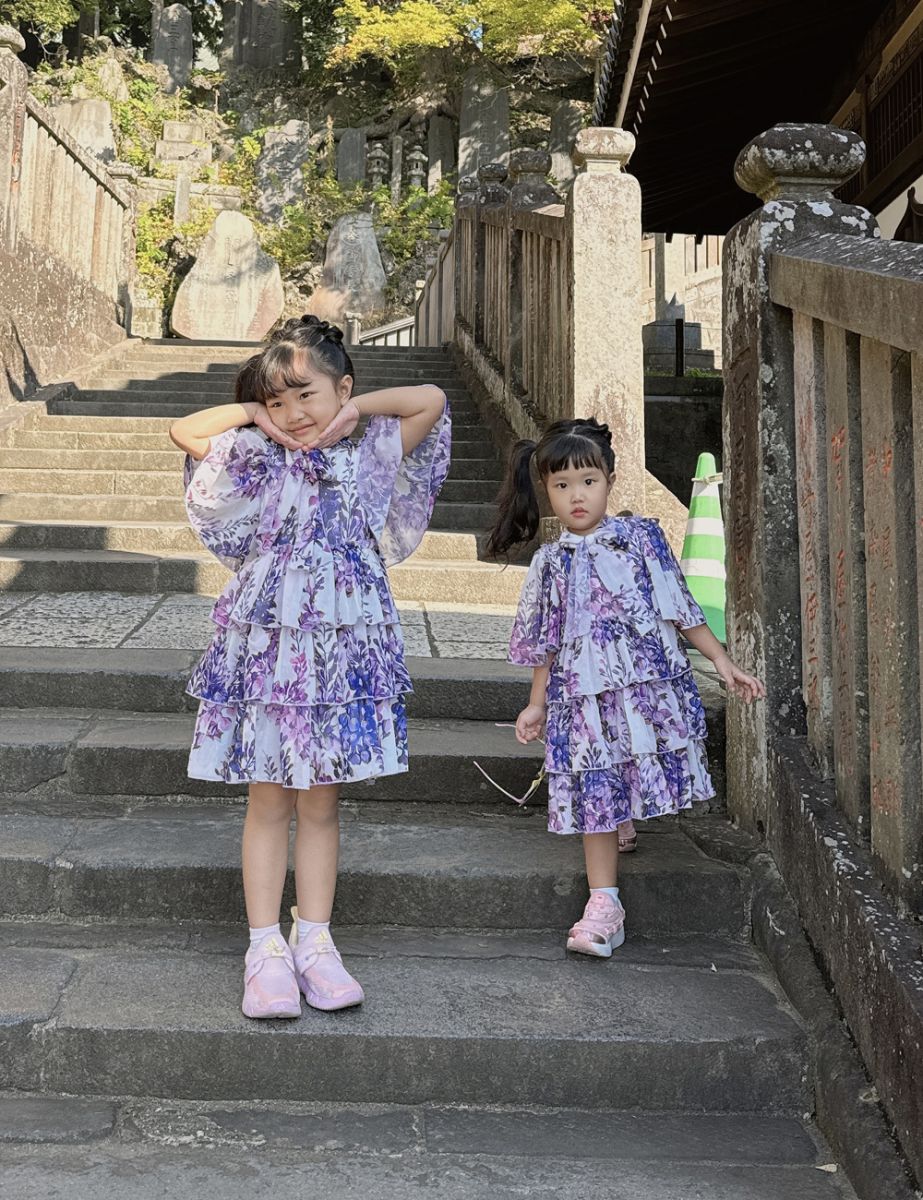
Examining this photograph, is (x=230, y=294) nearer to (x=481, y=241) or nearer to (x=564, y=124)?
(x=564, y=124)

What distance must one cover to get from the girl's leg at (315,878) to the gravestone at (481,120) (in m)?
22.9

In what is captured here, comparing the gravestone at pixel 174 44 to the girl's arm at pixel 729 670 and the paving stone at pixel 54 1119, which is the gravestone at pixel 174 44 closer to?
the girl's arm at pixel 729 670

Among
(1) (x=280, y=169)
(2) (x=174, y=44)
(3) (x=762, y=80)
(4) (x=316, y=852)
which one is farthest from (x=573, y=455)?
(2) (x=174, y=44)

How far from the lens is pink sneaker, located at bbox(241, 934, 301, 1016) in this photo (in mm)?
2027

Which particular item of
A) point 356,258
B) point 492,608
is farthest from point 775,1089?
point 356,258

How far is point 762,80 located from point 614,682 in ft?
19.3

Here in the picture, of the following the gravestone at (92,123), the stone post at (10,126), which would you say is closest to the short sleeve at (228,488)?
the stone post at (10,126)

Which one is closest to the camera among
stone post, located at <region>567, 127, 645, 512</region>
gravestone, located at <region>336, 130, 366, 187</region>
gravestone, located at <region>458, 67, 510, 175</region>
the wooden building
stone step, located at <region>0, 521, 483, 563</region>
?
stone post, located at <region>567, 127, 645, 512</region>

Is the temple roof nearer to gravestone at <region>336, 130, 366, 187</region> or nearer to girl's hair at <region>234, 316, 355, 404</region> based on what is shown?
girl's hair at <region>234, 316, 355, 404</region>

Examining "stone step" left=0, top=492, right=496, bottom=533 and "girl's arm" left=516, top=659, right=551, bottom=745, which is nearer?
"girl's arm" left=516, top=659, right=551, bottom=745

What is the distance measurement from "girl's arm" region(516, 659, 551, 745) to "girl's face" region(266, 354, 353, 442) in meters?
0.72

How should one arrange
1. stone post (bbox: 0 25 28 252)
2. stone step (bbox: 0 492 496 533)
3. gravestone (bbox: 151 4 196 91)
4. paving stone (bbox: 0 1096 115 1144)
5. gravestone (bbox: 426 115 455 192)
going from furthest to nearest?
gravestone (bbox: 151 4 196 91)
gravestone (bbox: 426 115 455 192)
stone post (bbox: 0 25 28 252)
stone step (bbox: 0 492 496 533)
paving stone (bbox: 0 1096 115 1144)

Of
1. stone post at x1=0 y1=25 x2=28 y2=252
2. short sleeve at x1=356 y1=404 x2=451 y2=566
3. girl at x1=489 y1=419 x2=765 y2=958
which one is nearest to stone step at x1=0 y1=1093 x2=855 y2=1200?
girl at x1=489 y1=419 x2=765 y2=958

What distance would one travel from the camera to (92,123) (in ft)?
69.8
